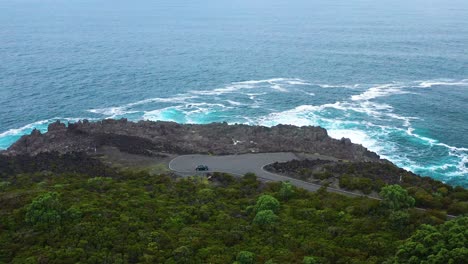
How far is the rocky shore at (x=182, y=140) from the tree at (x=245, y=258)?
42.1 meters

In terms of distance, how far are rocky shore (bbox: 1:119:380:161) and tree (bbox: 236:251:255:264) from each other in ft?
138

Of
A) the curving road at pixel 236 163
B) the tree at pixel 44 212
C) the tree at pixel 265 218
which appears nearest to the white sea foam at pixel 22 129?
the curving road at pixel 236 163

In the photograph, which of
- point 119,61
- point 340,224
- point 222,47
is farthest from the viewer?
point 222,47

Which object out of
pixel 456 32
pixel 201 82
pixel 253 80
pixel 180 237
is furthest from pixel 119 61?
pixel 456 32

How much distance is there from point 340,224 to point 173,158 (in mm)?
38287

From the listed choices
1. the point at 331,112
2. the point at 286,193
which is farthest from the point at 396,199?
the point at 331,112

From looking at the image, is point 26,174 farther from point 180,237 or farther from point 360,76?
point 360,76

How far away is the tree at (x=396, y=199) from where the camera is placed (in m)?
49.2

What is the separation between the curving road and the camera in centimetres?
7000

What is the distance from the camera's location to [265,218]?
47.6 meters

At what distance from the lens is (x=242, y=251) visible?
133ft

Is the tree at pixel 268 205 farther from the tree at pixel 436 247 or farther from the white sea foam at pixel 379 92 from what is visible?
the white sea foam at pixel 379 92

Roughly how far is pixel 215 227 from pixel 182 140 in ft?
144

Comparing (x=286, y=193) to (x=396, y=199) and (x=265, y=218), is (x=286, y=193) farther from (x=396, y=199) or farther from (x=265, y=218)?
(x=396, y=199)
